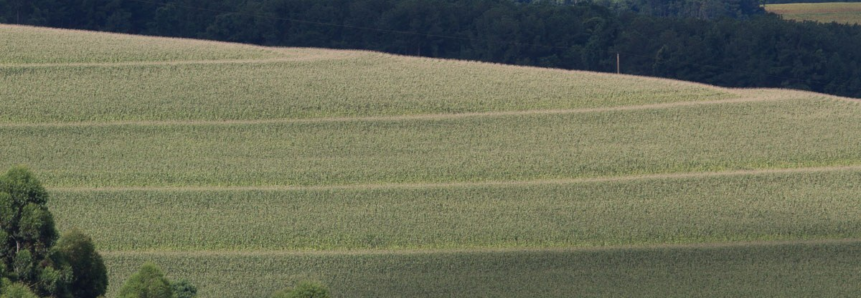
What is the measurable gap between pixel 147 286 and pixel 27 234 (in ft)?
9.84

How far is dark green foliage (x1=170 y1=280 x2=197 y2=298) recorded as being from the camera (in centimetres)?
3656

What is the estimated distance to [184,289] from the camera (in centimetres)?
3716

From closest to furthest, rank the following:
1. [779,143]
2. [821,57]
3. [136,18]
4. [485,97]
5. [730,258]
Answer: [730,258]
[779,143]
[485,97]
[821,57]
[136,18]

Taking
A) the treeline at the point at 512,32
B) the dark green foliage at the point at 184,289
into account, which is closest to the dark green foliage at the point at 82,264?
the dark green foliage at the point at 184,289

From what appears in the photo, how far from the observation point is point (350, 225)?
143 feet

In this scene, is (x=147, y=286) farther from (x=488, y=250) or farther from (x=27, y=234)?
(x=488, y=250)

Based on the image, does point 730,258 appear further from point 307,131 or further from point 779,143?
point 307,131

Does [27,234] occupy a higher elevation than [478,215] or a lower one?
higher

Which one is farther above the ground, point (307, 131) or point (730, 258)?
point (307, 131)

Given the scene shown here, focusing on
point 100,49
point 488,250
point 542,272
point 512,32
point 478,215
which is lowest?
point 542,272

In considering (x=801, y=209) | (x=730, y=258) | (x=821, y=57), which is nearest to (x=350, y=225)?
(x=730, y=258)

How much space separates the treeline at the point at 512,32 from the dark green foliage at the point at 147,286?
5655 centimetres

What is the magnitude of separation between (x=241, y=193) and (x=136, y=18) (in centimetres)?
4872

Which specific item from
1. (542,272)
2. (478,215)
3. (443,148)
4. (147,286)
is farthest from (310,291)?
(443,148)
